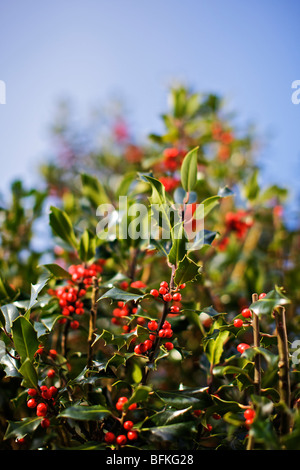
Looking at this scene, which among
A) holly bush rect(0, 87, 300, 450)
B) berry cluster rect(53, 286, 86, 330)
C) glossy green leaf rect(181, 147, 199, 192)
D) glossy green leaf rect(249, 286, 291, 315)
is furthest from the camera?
berry cluster rect(53, 286, 86, 330)

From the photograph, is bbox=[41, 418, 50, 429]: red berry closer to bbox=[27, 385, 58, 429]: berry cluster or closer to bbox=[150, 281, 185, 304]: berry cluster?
bbox=[27, 385, 58, 429]: berry cluster

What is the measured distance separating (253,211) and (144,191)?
34.6 inches

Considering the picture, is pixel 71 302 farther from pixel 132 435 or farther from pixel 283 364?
pixel 283 364

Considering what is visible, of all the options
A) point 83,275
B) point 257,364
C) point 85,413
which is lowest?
point 85,413

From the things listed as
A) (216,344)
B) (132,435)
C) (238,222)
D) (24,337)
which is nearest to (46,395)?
(24,337)

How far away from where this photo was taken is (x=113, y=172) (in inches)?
143

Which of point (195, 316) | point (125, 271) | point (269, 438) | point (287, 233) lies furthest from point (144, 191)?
point (287, 233)

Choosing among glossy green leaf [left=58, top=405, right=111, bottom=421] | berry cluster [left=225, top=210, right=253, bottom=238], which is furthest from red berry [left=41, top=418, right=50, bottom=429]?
berry cluster [left=225, top=210, right=253, bottom=238]

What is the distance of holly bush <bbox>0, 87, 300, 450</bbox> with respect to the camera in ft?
2.82

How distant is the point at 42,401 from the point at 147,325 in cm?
40

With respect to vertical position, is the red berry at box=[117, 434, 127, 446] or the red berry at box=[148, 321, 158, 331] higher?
the red berry at box=[148, 321, 158, 331]

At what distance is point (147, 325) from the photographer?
1.12 metres

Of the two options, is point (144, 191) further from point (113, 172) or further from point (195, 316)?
point (113, 172)

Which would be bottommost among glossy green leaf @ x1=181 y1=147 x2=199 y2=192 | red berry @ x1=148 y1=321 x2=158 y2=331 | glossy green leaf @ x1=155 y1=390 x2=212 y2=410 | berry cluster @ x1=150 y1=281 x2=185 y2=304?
glossy green leaf @ x1=155 y1=390 x2=212 y2=410
